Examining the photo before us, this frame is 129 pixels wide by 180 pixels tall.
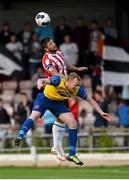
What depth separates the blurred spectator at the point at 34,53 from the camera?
30531 mm

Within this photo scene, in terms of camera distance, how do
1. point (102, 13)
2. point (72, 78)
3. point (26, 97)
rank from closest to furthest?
point (72, 78), point (26, 97), point (102, 13)

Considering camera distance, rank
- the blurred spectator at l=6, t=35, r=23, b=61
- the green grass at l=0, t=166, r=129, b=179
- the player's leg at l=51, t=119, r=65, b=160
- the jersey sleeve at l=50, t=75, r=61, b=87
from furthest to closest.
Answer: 1. the blurred spectator at l=6, t=35, r=23, b=61
2. the green grass at l=0, t=166, r=129, b=179
3. the player's leg at l=51, t=119, r=65, b=160
4. the jersey sleeve at l=50, t=75, r=61, b=87

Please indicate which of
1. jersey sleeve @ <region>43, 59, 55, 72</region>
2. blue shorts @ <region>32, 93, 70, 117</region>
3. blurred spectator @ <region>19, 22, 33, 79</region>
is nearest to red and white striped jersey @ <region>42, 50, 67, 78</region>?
jersey sleeve @ <region>43, 59, 55, 72</region>

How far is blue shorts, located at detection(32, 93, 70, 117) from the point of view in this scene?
20.7 meters

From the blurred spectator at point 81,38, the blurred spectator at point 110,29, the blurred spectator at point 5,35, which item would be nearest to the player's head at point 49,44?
the blurred spectator at point 81,38

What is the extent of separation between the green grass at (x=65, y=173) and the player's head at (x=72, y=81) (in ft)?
8.79

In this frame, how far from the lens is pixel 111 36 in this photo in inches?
1202

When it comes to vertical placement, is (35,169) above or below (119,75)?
below

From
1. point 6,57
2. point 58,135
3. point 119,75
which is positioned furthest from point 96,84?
point 58,135

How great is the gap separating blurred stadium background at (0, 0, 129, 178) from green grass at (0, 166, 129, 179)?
29.1 inches

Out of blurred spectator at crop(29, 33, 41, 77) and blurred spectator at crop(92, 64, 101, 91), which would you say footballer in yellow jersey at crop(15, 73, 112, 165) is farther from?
blurred spectator at crop(29, 33, 41, 77)

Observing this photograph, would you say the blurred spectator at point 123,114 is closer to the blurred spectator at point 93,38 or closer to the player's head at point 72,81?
the blurred spectator at point 93,38
